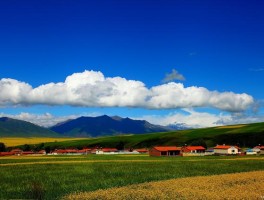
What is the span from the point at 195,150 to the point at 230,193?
150605 mm

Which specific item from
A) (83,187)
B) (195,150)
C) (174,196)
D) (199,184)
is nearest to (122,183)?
(83,187)

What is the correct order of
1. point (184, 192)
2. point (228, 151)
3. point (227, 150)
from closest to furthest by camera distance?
1. point (184, 192)
2. point (227, 150)
3. point (228, 151)

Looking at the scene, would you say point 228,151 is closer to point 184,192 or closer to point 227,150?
point 227,150

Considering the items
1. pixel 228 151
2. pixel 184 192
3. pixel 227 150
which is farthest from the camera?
pixel 228 151

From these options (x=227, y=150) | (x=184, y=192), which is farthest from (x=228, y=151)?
(x=184, y=192)

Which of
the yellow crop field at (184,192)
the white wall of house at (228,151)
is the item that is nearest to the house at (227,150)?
the white wall of house at (228,151)

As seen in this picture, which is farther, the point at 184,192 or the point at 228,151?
the point at 228,151

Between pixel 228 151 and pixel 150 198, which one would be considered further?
pixel 228 151

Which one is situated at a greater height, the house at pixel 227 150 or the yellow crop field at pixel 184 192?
the house at pixel 227 150

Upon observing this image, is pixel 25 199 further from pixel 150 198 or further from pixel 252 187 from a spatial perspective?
pixel 252 187

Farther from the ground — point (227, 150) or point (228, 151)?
point (227, 150)

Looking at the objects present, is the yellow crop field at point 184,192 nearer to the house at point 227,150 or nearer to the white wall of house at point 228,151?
the white wall of house at point 228,151

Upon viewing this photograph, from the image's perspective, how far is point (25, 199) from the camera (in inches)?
1277

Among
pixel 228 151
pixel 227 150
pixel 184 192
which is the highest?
pixel 227 150
